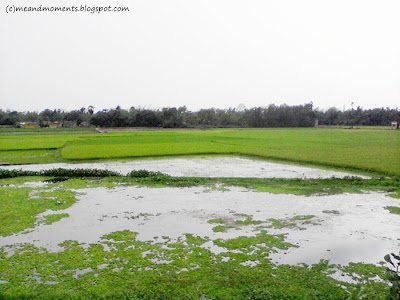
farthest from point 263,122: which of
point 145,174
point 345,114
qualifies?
point 145,174

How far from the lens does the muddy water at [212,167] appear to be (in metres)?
17.5

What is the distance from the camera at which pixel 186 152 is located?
1075 inches

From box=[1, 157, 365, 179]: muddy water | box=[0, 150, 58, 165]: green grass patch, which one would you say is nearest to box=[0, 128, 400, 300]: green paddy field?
box=[1, 157, 365, 179]: muddy water

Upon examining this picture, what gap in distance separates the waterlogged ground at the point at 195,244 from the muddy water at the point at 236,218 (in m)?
0.03

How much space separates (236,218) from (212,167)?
1050 cm

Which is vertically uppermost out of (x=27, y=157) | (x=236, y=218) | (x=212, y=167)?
(x=236, y=218)

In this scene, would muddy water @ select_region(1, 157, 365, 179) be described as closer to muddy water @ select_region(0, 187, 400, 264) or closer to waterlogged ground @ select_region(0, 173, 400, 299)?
muddy water @ select_region(0, 187, 400, 264)

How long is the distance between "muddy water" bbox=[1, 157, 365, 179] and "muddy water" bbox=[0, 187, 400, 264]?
4146 mm

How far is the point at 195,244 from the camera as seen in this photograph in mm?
7781

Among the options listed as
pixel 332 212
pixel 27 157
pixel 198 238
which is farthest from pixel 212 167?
pixel 27 157

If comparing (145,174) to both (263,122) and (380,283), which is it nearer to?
(380,283)

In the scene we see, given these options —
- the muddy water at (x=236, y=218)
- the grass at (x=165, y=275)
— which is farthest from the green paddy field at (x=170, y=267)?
the muddy water at (x=236, y=218)

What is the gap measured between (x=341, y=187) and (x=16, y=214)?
11.2m

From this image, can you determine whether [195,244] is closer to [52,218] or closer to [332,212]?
[52,218]
